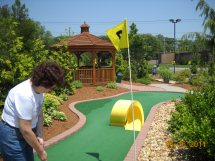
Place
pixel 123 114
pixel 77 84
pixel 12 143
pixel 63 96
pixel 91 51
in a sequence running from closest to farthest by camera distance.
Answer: pixel 12 143
pixel 123 114
pixel 63 96
pixel 77 84
pixel 91 51

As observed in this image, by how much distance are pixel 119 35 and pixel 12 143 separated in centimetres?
464

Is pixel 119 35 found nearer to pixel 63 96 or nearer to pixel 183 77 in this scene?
pixel 63 96

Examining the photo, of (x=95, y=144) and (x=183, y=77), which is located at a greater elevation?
(x=183, y=77)

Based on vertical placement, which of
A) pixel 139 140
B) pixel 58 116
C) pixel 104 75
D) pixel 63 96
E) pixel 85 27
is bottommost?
pixel 139 140

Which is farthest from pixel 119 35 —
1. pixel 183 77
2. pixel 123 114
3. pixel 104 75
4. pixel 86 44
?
pixel 183 77

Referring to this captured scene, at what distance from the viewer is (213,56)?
12.1 meters

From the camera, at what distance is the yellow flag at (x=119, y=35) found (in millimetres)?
6929

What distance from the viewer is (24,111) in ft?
9.20

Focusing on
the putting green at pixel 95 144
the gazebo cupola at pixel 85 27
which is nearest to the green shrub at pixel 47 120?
the putting green at pixel 95 144

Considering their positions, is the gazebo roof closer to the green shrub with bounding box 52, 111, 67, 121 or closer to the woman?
the green shrub with bounding box 52, 111, 67, 121

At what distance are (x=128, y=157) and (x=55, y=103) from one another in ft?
14.5

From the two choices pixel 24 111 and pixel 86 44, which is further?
pixel 86 44

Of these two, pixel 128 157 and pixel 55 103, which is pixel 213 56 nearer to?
pixel 55 103

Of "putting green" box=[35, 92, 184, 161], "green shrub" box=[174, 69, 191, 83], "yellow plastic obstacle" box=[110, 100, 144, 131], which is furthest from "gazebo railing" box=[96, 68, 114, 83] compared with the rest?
"yellow plastic obstacle" box=[110, 100, 144, 131]
